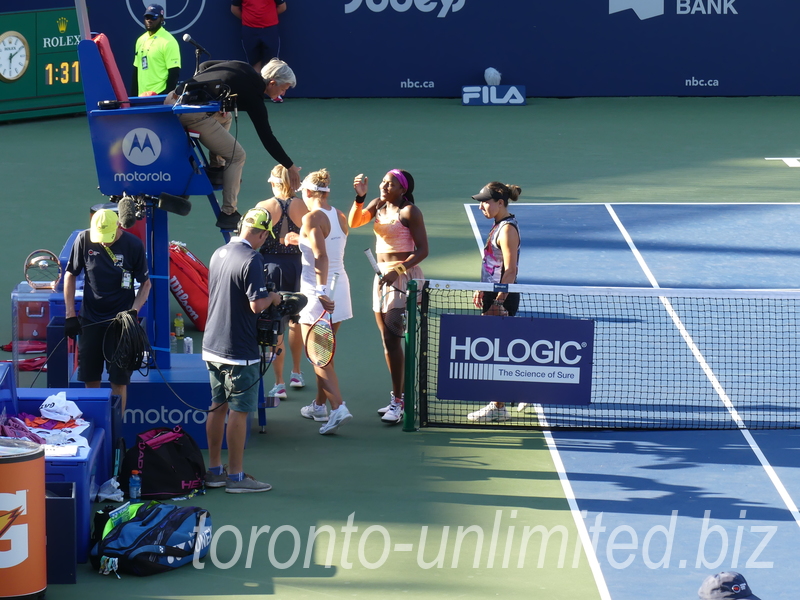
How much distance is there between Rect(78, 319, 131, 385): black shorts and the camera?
8.24 m

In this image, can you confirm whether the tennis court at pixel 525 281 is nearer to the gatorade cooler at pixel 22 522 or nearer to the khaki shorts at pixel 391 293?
the gatorade cooler at pixel 22 522

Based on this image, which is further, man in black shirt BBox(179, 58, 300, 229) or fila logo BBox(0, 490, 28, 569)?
man in black shirt BBox(179, 58, 300, 229)

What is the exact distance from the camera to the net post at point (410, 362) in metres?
8.84

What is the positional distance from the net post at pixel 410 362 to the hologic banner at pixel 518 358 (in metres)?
0.22

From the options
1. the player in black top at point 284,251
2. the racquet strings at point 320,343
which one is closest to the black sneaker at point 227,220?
the player in black top at point 284,251

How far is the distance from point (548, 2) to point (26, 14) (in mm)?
10155

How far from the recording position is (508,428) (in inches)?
355

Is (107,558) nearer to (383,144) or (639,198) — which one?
(639,198)

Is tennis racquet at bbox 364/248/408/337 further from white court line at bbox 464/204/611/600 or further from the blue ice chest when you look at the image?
the blue ice chest

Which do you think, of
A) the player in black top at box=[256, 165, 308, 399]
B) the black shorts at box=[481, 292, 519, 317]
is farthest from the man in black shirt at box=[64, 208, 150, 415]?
the black shorts at box=[481, 292, 519, 317]

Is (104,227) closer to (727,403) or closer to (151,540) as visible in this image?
(151,540)

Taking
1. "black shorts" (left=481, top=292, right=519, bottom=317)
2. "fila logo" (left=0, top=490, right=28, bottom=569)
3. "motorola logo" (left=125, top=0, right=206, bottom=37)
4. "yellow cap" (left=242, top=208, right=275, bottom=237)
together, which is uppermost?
"motorola logo" (left=125, top=0, right=206, bottom=37)

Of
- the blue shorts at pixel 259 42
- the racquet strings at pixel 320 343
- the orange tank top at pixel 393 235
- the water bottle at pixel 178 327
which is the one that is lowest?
the water bottle at pixel 178 327

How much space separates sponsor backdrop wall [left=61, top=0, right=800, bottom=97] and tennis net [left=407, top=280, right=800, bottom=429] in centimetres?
1323
